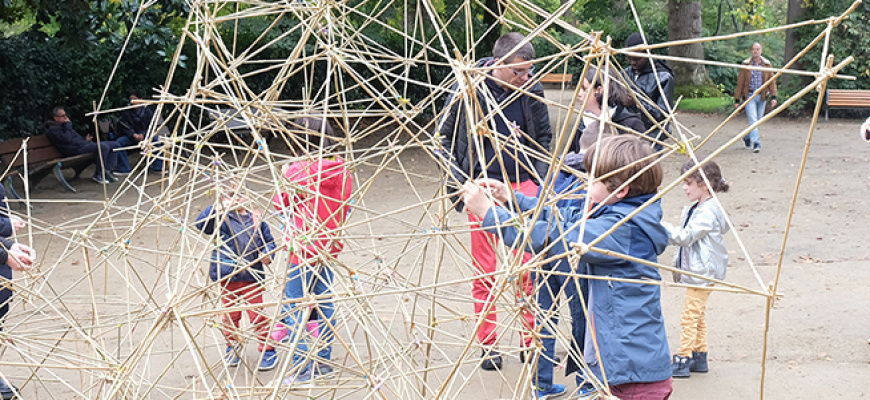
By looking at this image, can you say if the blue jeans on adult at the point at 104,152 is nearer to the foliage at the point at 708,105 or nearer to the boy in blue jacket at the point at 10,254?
the boy in blue jacket at the point at 10,254

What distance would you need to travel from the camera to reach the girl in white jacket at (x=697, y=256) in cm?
339

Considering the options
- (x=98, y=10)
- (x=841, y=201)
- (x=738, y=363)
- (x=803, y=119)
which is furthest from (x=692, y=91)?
(x=738, y=363)

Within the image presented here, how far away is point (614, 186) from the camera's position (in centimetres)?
228

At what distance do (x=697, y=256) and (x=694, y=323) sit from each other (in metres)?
0.29

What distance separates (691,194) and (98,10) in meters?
6.15

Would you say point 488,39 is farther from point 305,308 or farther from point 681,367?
point 305,308

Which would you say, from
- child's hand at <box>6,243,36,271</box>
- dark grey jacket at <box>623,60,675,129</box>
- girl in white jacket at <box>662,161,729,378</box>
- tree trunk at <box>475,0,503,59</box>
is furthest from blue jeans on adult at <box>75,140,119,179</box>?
girl in white jacket at <box>662,161,729,378</box>

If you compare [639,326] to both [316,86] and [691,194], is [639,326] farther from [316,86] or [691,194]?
[316,86]

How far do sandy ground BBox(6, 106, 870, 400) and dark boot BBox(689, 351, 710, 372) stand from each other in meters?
0.03

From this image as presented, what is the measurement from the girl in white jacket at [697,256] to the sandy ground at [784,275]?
0.39 feet

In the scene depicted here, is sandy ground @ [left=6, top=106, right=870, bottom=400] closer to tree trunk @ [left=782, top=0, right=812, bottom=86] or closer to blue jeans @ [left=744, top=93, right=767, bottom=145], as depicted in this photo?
blue jeans @ [left=744, top=93, right=767, bottom=145]

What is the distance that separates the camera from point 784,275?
488 cm

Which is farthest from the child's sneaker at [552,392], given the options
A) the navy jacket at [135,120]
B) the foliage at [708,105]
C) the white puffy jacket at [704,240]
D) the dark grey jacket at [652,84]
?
the foliage at [708,105]

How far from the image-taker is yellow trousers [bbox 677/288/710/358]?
3.41 meters
